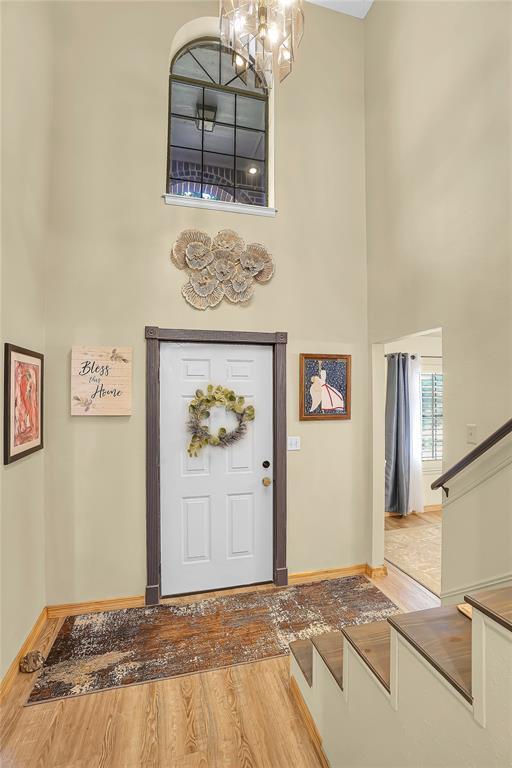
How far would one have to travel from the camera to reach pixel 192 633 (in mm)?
2553

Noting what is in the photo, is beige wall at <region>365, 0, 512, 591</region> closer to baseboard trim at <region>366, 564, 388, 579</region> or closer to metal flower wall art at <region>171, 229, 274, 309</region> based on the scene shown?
baseboard trim at <region>366, 564, 388, 579</region>

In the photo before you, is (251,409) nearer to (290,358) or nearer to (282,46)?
(290,358)

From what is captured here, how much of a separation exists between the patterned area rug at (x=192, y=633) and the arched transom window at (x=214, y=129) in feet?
10.9

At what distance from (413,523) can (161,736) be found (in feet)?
12.5

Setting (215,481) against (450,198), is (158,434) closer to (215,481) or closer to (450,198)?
(215,481)

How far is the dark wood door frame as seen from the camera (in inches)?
115

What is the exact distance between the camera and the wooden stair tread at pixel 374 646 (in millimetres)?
1446

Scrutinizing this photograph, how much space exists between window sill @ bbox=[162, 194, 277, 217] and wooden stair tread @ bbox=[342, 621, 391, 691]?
294cm

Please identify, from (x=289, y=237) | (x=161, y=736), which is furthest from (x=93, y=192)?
(x=161, y=736)

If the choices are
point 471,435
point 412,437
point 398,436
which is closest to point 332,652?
point 471,435

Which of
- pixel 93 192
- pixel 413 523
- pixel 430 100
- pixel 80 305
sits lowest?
pixel 413 523

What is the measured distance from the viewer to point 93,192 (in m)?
2.85

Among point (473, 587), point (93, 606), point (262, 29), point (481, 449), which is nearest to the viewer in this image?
point (262, 29)

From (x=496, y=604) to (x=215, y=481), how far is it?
2.33 metres
